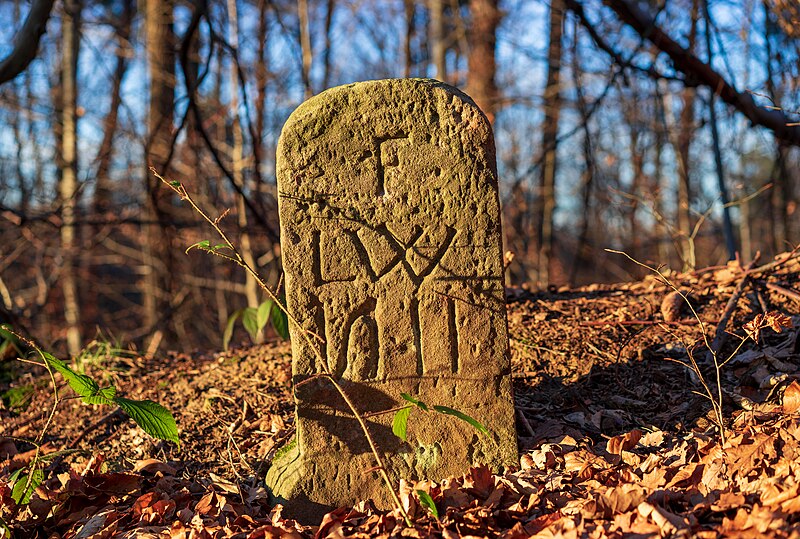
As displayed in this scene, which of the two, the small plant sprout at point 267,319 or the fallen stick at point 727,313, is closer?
the fallen stick at point 727,313

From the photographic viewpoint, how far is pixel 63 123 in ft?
30.7

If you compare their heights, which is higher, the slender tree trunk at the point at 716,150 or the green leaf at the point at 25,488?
the slender tree trunk at the point at 716,150

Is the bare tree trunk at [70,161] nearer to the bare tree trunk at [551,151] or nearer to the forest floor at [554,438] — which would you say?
the forest floor at [554,438]

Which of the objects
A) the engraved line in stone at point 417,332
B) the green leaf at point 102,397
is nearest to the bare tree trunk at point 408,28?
the engraved line in stone at point 417,332

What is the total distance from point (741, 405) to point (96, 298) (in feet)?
44.6

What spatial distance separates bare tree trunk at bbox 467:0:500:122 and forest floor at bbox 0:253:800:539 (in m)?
5.35

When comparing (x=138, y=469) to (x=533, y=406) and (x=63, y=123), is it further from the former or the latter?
(x=63, y=123)

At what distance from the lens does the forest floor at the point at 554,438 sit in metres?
2.23

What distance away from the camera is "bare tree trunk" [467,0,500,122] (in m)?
9.12

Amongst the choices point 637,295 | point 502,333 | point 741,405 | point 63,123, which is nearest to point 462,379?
point 502,333

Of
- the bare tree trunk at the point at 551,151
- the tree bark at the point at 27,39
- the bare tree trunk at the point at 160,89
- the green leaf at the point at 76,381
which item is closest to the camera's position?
the green leaf at the point at 76,381

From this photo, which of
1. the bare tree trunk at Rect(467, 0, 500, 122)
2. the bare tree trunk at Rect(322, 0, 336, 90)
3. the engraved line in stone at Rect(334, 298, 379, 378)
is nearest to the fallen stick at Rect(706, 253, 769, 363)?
the engraved line in stone at Rect(334, 298, 379, 378)

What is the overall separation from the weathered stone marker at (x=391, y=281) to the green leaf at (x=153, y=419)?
1.68 ft

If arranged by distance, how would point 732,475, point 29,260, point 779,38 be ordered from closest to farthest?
point 732,475 < point 779,38 < point 29,260
